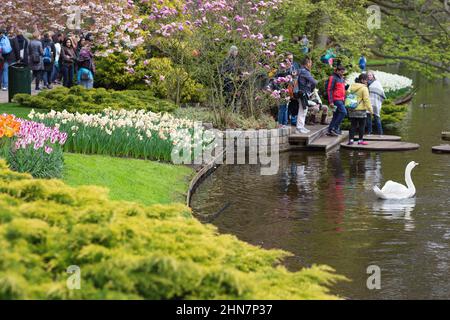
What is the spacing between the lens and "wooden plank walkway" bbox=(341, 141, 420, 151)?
70.9ft

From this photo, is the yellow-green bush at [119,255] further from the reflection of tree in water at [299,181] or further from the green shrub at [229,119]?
the green shrub at [229,119]

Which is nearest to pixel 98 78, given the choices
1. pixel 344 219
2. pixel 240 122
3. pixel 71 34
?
pixel 71 34

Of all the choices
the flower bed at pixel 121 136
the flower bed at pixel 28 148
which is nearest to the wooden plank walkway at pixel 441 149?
the flower bed at pixel 121 136

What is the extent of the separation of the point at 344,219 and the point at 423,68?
23.5 metres

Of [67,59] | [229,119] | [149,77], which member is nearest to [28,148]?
[229,119]

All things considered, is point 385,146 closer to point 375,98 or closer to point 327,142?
point 327,142

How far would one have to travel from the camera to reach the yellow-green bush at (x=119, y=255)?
595cm

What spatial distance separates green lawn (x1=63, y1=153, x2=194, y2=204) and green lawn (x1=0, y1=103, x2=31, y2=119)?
5.60 meters

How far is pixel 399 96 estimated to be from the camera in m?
38.0

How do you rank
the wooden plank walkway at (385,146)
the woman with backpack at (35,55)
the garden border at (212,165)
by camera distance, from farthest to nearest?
the woman with backpack at (35,55)
the wooden plank walkway at (385,146)
the garden border at (212,165)

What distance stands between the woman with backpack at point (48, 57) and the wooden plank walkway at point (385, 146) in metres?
10.7

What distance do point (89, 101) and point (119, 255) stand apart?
614 inches
